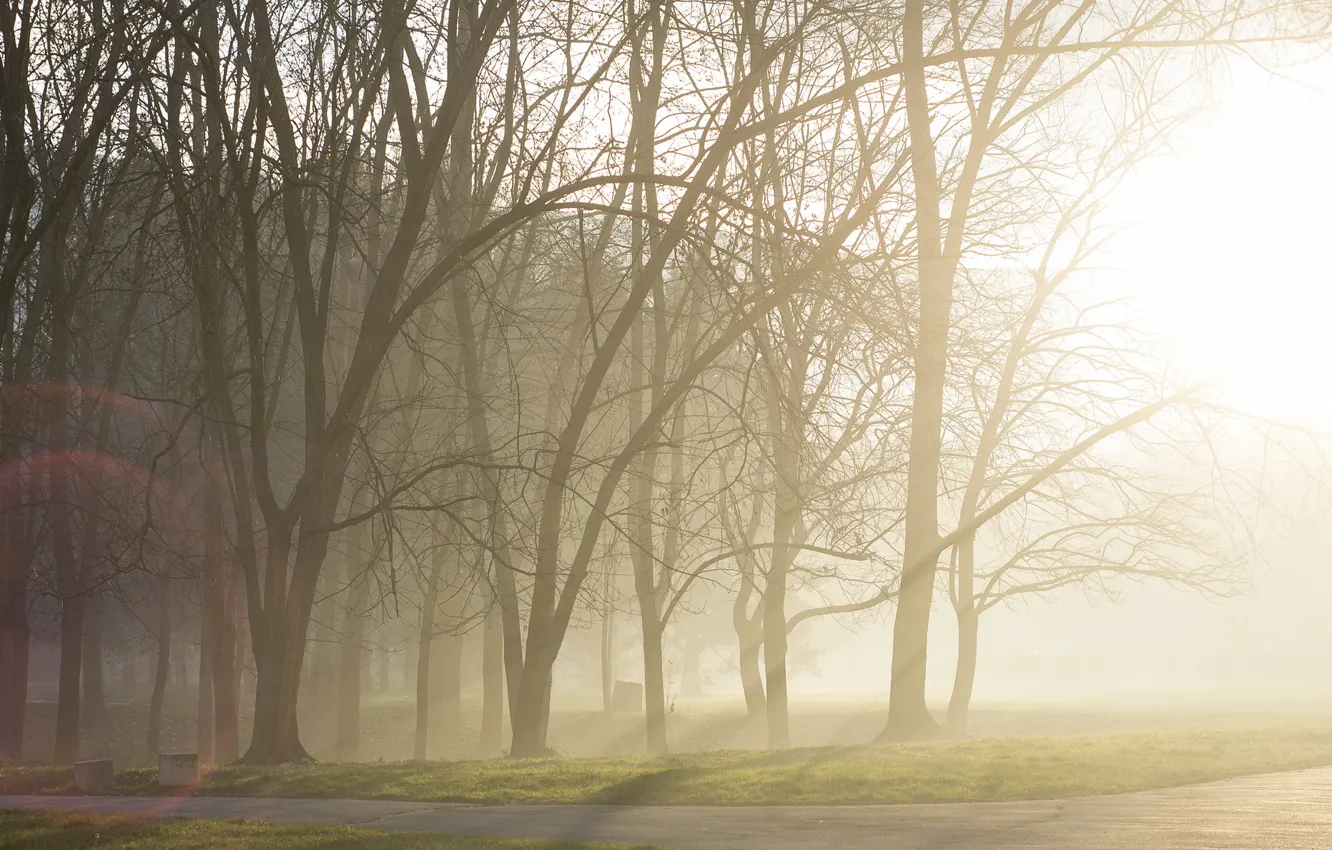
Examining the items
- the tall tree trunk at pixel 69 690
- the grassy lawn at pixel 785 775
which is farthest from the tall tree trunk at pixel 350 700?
the grassy lawn at pixel 785 775

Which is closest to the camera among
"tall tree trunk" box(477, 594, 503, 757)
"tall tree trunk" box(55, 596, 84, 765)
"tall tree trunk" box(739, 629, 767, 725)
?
"tall tree trunk" box(55, 596, 84, 765)

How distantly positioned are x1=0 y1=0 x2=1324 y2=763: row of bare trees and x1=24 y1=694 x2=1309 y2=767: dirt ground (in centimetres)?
434

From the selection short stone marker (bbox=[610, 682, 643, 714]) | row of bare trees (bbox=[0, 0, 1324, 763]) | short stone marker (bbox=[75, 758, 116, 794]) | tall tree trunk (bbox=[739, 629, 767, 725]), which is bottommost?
short stone marker (bbox=[610, 682, 643, 714])

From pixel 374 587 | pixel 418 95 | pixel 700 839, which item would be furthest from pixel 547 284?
pixel 700 839

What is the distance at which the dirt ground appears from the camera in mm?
30625

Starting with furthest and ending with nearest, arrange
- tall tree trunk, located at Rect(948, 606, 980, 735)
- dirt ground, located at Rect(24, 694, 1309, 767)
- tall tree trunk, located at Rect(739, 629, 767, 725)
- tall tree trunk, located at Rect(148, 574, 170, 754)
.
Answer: dirt ground, located at Rect(24, 694, 1309, 767)
tall tree trunk, located at Rect(148, 574, 170, 754)
tall tree trunk, located at Rect(948, 606, 980, 735)
tall tree trunk, located at Rect(739, 629, 767, 725)

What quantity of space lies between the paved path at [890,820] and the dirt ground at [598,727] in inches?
658

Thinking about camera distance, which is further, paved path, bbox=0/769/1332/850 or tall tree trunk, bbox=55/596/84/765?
tall tree trunk, bbox=55/596/84/765

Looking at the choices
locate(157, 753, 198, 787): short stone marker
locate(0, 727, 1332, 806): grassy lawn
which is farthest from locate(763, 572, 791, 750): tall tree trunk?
locate(157, 753, 198, 787): short stone marker

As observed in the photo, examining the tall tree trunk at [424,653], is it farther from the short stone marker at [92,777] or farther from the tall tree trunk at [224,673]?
the short stone marker at [92,777]

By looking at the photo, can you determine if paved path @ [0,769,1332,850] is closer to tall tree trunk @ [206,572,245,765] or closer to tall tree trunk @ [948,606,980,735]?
tall tree trunk @ [206,572,245,765]

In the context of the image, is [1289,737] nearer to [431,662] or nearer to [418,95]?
[418,95]

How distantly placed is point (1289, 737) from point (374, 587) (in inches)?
832

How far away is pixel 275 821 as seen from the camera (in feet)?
31.8
